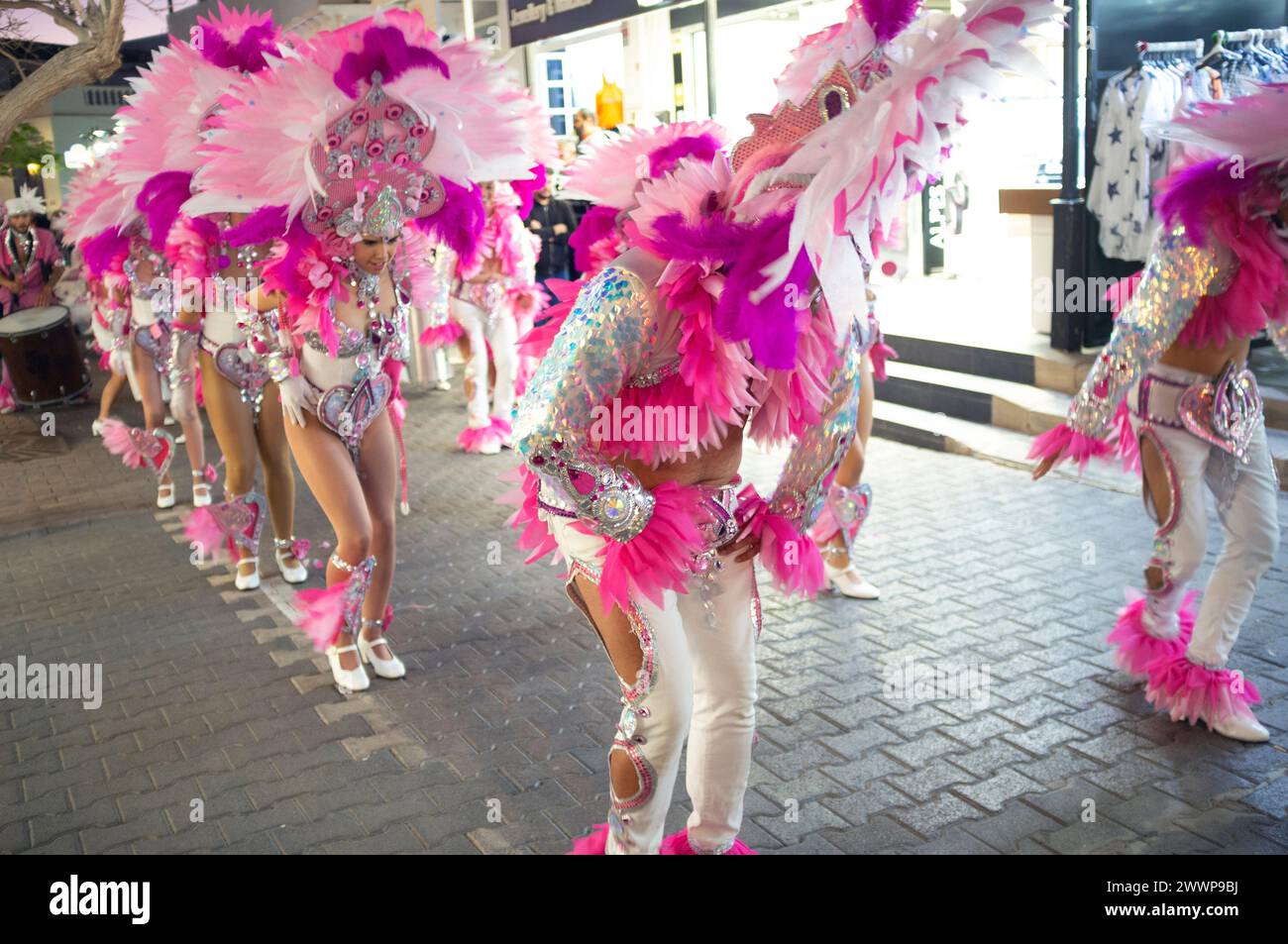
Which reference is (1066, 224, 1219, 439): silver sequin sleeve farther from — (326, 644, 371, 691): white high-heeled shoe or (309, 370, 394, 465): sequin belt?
(326, 644, 371, 691): white high-heeled shoe

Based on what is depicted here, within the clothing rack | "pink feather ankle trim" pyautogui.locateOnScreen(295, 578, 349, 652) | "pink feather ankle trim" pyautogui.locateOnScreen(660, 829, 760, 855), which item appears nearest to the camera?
"pink feather ankle trim" pyautogui.locateOnScreen(660, 829, 760, 855)

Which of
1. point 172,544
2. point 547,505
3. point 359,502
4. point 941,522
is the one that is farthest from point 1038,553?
point 172,544

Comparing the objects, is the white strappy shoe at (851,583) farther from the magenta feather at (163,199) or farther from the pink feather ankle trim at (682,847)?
the magenta feather at (163,199)

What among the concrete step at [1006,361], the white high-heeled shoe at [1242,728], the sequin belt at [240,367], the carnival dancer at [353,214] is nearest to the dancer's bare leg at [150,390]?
the sequin belt at [240,367]

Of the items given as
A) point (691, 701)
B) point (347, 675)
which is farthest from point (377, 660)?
point (691, 701)

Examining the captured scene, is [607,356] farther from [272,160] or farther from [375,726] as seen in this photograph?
[375,726]

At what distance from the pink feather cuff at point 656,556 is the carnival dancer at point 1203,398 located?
2150 millimetres

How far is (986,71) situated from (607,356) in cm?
95

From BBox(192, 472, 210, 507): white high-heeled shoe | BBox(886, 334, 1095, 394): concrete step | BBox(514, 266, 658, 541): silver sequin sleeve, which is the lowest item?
BBox(192, 472, 210, 507): white high-heeled shoe

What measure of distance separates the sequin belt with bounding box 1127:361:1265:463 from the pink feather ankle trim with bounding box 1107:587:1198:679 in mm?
745

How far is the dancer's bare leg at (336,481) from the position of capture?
4676 mm

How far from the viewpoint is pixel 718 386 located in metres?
2.62

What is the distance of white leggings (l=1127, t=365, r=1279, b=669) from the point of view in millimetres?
4043

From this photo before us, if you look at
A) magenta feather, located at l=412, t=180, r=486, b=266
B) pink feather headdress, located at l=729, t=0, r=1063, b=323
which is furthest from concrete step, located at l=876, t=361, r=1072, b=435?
pink feather headdress, located at l=729, t=0, r=1063, b=323
